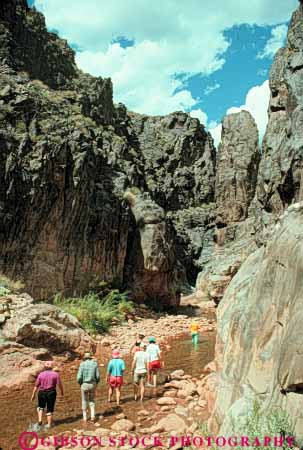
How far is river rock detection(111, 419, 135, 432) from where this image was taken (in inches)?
365

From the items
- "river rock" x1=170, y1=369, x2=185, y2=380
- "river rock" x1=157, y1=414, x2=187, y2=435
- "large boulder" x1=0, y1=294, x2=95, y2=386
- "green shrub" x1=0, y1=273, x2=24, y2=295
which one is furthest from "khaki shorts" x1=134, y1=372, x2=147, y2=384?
"green shrub" x1=0, y1=273, x2=24, y2=295

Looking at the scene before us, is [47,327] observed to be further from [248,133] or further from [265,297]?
[248,133]

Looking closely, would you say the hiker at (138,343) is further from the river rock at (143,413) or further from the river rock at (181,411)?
the river rock at (181,411)

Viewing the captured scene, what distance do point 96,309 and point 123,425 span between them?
13889 mm

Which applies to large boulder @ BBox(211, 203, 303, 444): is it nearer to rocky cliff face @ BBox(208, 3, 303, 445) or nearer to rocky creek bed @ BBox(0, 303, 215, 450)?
rocky cliff face @ BBox(208, 3, 303, 445)

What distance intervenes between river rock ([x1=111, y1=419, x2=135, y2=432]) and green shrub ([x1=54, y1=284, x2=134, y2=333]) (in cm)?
1124

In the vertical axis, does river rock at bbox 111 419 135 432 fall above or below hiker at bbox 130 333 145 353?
below

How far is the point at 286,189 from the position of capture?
16.8 metres

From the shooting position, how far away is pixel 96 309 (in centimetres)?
2309

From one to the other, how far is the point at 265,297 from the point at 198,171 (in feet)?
193

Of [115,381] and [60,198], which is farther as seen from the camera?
[60,198]

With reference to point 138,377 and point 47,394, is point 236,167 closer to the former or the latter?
point 138,377

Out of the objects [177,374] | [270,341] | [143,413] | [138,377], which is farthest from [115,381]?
[270,341]

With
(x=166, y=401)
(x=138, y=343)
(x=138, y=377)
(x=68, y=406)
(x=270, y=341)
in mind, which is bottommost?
(x=68, y=406)
